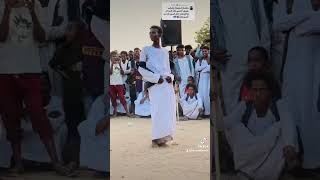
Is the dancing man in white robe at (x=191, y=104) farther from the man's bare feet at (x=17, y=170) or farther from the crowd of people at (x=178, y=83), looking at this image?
the man's bare feet at (x=17, y=170)

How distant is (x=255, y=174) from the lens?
517 cm

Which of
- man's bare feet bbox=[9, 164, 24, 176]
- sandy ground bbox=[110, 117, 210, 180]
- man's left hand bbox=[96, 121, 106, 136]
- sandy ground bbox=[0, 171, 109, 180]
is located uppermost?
man's left hand bbox=[96, 121, 106, 136]

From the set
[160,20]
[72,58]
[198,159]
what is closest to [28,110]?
[72,58]

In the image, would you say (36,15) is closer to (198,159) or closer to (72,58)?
(72,58)

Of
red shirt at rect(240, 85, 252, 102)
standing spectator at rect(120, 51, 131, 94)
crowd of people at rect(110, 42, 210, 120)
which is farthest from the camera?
standing spectator at rect(120, 51, 131, 94)

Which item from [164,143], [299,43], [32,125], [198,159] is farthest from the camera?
[164,143]

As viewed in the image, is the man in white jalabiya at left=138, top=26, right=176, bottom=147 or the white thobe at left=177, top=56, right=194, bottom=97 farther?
the white thobe at left=177, top=56, right=194, bottom=97

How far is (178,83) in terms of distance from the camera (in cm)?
1450

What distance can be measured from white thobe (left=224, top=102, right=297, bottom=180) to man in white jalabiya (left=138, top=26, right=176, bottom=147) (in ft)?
13.9

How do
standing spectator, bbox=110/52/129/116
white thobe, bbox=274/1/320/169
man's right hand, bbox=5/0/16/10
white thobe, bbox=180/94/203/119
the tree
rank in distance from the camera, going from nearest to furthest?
white thobe, bbox=274/1/320/169 → man's right hand, bbox=5/0/16/10 → white thobe, bbox=180/94/203/119 → standing spectator, bbox=110/52/129/116 → the tree

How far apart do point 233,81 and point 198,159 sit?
3485 mm

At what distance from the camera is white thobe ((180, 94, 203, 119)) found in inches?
556

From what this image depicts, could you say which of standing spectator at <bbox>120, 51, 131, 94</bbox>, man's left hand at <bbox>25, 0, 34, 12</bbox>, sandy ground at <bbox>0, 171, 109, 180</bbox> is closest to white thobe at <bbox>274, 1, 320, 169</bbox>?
sandy ground at <bbox>0, 171, 109, 180</bbox>

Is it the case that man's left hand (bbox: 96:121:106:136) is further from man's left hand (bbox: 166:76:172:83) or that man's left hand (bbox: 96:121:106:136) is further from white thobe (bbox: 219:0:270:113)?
man's left hand (bbox: 166:76:172:83)
